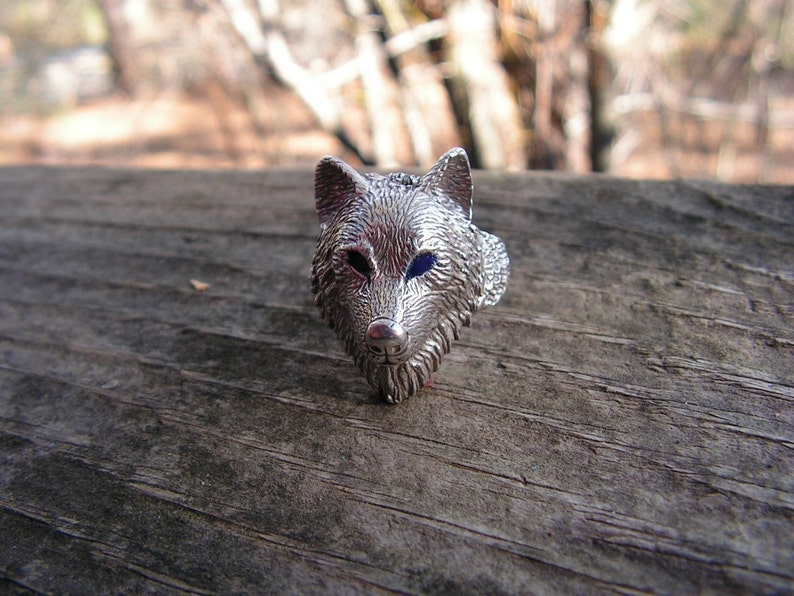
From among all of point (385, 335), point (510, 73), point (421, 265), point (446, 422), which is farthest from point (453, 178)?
point (510, 73)

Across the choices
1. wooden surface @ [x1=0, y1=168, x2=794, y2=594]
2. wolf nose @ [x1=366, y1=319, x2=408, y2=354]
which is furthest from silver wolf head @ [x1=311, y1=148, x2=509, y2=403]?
wooden surface @ [x1=0, y1=168, x2=794, y2=594]

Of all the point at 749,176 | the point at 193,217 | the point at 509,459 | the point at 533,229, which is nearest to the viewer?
the point at 509,459

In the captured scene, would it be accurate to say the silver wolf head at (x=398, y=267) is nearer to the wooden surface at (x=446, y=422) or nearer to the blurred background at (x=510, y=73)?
the wooden surface at (x=446, y=422)

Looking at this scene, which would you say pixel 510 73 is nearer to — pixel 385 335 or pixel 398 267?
pixel 398 267

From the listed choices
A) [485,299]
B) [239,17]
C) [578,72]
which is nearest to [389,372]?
[485,299]

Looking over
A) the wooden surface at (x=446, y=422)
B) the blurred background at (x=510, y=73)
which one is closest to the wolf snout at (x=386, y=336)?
the wooden surface at (x=446, y=422)

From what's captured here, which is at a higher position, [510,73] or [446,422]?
[446,422]

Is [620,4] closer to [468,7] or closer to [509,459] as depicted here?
[468,7]
